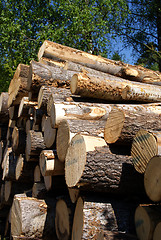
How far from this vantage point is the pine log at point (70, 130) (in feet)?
8.29

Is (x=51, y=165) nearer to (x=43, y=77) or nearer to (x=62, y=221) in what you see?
(x=62, y=221)

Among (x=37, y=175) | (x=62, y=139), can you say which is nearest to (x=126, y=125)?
(x=62, y=139)

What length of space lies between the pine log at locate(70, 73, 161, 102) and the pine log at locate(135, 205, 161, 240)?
1.76 metres

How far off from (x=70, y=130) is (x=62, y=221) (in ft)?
3.03

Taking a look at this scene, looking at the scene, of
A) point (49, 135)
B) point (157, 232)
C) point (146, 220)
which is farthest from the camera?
point (49, 135)

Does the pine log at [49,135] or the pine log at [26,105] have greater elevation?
the pine log at [26,105]

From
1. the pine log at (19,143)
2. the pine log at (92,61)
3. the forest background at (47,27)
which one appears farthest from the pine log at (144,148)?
the forest background at (47,27)

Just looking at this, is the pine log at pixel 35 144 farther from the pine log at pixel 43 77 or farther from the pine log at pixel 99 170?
the pine log at pixel 99 170

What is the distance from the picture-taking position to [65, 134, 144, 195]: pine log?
211cm

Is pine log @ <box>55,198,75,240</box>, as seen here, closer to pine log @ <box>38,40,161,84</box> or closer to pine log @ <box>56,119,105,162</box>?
pine log @ <box>56,119,105,162</box>

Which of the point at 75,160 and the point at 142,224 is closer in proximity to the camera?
the point at 142,224

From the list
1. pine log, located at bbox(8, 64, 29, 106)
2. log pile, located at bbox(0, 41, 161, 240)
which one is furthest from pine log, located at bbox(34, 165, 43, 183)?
pine log, located at bbox(8, 64, 29, 106)

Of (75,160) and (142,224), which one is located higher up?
(75,160)

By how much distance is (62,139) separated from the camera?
2.67 meters
